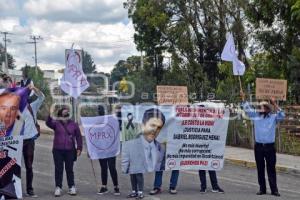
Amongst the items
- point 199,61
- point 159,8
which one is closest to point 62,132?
point 159,8

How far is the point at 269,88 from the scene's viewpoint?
14.9m

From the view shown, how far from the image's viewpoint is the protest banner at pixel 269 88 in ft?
48.1

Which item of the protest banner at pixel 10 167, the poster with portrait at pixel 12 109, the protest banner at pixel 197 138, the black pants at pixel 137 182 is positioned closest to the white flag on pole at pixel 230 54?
the protest banner at pixel 197 138

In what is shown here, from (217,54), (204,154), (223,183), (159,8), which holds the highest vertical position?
(159,8)

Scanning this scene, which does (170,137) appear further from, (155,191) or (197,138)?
(155,191)

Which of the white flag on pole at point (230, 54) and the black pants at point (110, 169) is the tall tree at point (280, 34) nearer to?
the white flag on pole at point (230, 54)

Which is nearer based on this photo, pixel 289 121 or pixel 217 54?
pixel 289 121

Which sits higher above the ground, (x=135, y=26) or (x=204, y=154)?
(x=135, y=26)

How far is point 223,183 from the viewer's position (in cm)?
1215

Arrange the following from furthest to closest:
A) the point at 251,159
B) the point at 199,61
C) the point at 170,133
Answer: the point at 199,61
the point at 251,159
the point at 170,133

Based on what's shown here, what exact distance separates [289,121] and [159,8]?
58.4ft

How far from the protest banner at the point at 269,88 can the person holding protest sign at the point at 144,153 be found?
4.64m

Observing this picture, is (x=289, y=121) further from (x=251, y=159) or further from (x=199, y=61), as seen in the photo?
(x=199, y=61)

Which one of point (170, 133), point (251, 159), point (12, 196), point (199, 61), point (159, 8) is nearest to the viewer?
point (12, 196)
